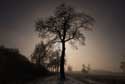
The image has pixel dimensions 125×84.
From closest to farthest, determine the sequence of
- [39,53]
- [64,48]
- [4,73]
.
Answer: [4,73] → [64,48] → [39,53]

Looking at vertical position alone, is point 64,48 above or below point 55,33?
below

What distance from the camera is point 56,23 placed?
134ft

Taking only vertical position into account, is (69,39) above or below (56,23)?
below

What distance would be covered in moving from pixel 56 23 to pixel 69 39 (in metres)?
4.47

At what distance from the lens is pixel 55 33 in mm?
41438

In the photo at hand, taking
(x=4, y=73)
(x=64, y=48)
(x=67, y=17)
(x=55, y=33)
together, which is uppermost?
(x=67, y=17)

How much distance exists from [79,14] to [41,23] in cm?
Result: 856

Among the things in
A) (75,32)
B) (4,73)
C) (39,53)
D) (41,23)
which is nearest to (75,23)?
(75,32)

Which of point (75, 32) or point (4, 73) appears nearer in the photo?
point (4, 73)

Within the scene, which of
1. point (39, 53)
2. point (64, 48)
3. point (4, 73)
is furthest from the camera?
point (39, 53)

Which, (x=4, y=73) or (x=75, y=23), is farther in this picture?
(x=75, y=23)

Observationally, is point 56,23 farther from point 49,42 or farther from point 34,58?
point 34,58

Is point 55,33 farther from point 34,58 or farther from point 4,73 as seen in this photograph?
point 34,58

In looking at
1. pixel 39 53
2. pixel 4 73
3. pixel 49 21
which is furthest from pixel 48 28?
pixel 39 53
